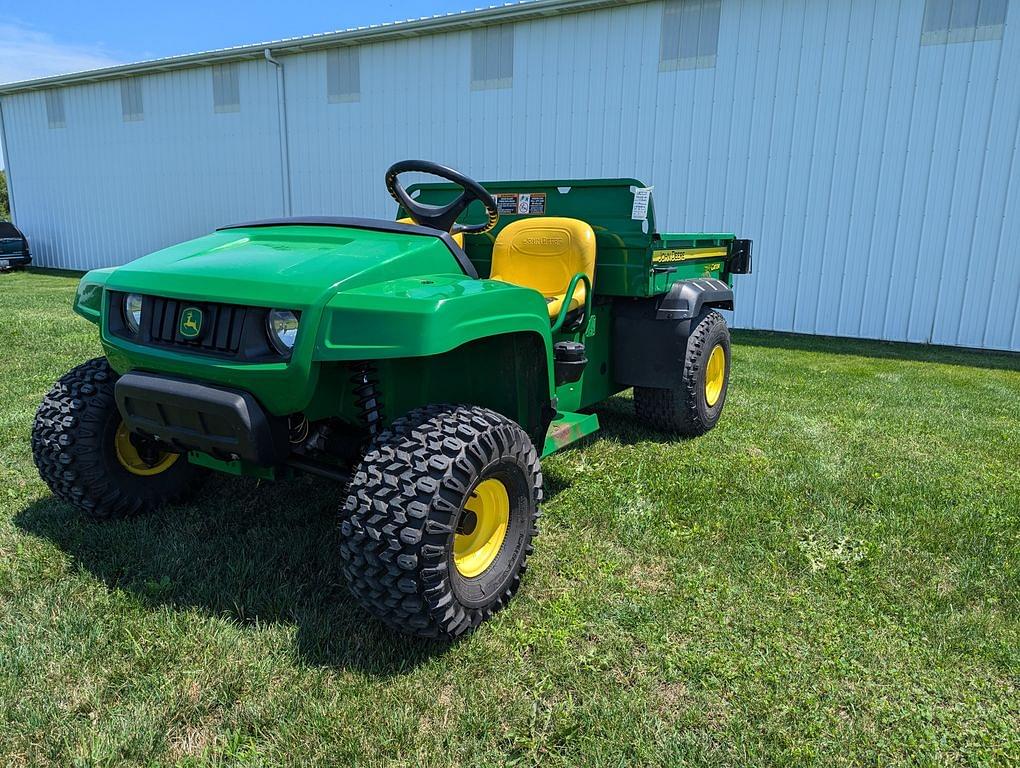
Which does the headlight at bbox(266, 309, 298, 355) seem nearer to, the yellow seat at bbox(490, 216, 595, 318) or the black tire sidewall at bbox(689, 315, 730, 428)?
the yellow seat at bbox(490, 216, 595, 318)

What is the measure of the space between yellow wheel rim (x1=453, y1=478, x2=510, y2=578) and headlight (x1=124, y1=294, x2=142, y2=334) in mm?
1338

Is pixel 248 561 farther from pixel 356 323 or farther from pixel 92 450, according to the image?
pixel 356 323

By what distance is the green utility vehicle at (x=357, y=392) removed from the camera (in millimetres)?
2123

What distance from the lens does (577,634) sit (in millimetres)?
2389

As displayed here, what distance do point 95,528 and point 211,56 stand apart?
13.5 m

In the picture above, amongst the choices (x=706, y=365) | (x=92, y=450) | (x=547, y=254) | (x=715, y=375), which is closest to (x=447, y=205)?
(x=547, y=254)

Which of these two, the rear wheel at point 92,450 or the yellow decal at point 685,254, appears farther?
the yellow decal at point 685,254

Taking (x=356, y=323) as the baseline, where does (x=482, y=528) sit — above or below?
below

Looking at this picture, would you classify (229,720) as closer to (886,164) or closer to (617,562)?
(617,562)

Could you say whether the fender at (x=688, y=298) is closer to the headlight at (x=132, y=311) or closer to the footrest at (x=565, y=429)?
the footrest at (x=565, y=429)

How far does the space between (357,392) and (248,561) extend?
0.87 m

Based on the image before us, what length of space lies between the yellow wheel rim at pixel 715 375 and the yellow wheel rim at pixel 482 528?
2.57 meters

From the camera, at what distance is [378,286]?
2.29m

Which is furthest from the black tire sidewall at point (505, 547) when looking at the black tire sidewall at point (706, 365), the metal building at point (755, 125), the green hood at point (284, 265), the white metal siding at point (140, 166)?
the white metal siding at point (140, 166)
